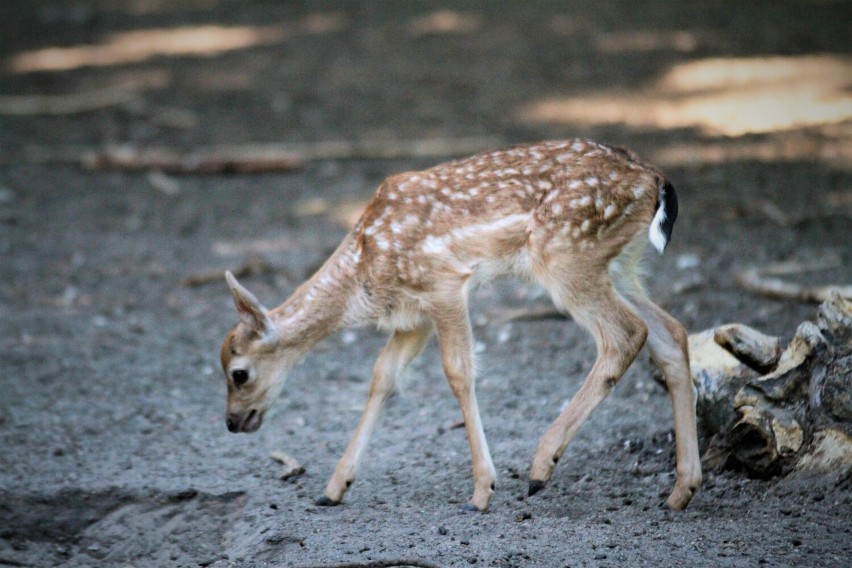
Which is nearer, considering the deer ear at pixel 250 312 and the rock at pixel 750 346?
the rock at pixel 750 346

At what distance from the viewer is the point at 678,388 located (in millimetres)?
5301

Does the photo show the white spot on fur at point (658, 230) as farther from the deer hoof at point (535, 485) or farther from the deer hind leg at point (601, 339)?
the deer hoof at point (535, 485)

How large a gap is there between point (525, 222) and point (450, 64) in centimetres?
998

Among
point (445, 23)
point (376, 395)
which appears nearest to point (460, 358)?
point (376, 395)

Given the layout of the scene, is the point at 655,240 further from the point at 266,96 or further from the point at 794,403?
the point at 266,96

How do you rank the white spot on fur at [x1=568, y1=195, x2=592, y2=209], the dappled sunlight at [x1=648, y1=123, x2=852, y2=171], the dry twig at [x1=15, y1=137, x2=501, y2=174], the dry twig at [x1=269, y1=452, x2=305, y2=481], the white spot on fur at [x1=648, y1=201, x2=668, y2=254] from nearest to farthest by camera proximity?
the white spot on fur at [x1=648, y1=201, x2=668, y2=254], the white spot on fur at [x1=568, y1=195, x2=592, y2=209], the dry twig at [x1=269, y1=452, x2=305, y2=481], the dappled sunlight at [x1=648, y1=123, x2=852, y2=171], the dry twig at [x1=15, y1=137, x2=501, y2=174]

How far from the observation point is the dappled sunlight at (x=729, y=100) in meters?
11.2

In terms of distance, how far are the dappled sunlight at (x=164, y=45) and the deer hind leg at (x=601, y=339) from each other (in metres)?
12.9

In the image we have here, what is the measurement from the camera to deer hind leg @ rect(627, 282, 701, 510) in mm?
5062

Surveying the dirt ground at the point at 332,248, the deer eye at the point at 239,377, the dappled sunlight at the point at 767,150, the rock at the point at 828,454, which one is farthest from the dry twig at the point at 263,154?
the rock at the point at 828,454

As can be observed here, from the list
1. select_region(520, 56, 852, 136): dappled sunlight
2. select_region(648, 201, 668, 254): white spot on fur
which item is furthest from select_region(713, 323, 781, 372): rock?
select_region(520, 56, 852, 136): dappled sunlight

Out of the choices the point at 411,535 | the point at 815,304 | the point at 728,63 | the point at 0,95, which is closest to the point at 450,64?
the point at 728,63

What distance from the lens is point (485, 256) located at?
18.1ft

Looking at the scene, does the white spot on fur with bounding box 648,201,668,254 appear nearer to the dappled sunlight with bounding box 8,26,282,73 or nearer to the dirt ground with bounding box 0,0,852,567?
the dirt ground with bounding box 0,0,852,567
